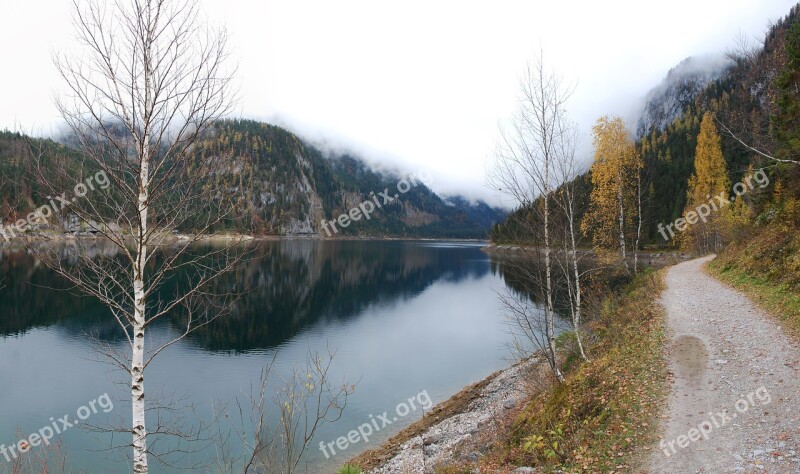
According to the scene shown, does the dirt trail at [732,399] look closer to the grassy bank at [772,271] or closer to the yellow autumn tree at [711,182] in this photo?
the grassy bank at [772,271]

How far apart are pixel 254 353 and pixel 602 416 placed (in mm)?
24370

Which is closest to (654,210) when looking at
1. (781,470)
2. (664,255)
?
(664,255)

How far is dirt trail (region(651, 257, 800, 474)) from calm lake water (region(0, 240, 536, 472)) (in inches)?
327

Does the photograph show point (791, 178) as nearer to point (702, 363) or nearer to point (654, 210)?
point (702, 363)

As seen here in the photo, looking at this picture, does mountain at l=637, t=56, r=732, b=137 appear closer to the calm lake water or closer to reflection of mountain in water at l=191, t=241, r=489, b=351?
reflection of mountain in water at l=191, t=241, r=489, b=351

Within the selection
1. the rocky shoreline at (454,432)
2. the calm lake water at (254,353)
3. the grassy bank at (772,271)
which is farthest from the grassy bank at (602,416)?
the calm lake water at (254,353)

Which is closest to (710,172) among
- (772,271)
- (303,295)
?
(772,271)

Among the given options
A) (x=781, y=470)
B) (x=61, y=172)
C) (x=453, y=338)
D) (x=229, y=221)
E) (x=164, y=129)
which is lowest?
→ (x=453, y=338)

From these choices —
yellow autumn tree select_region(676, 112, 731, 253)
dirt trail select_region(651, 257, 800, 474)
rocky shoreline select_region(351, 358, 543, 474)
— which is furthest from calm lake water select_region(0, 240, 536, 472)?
yellow autumn tree select_region(676, 112, 731, 253)

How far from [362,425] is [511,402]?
6.69 metres

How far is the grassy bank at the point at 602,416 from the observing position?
783cm

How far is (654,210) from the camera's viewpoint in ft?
305

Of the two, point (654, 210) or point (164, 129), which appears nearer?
point (164, 129)

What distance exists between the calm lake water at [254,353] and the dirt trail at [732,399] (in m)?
8.29
